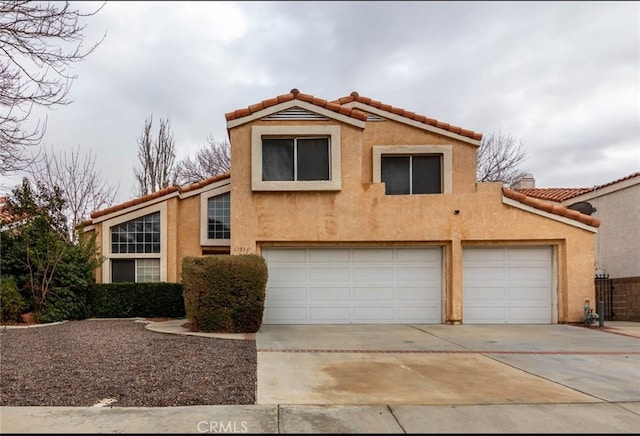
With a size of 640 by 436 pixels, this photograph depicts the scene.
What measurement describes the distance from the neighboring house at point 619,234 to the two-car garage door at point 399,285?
368 cm

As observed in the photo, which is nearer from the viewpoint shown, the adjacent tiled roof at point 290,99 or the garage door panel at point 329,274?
the adjacent tiled roof at point 290,99

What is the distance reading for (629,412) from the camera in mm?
5293

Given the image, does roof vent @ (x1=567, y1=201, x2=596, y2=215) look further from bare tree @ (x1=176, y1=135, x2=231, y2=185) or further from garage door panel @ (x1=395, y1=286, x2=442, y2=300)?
bare tree @ (x1=176, y1=135, x2=231, y2=185)

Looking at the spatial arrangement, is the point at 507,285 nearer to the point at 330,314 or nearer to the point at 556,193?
the point at 330,314

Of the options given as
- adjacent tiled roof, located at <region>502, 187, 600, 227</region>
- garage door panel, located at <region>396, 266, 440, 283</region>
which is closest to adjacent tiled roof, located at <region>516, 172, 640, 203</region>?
adjacent tiled roof, located at <region>502, 187, 600, 227</region>

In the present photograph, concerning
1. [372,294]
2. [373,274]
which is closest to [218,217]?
[373,274]

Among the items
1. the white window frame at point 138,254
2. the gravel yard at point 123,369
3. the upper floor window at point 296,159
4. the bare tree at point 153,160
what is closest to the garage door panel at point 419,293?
the upper floor window at point 296,159

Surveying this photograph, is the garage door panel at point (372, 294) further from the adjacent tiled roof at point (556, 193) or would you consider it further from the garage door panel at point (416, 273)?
the adjacent tiled roof at point (556, 193)

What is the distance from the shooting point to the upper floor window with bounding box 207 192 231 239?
47.9 feet

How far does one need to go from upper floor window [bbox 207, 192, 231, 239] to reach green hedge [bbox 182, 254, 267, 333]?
3910mm

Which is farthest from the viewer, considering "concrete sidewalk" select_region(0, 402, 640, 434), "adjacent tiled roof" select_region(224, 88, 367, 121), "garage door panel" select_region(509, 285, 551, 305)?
"garage door panel" select_region(509, 285, 551, 305)

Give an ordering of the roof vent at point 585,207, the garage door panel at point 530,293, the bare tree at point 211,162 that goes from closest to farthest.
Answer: the garage door panel at point 530,293, the roof vent at point 585,207, the bare tree at point 211,162

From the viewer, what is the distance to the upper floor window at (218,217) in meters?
14.6

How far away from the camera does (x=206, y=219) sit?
14.6 metres
